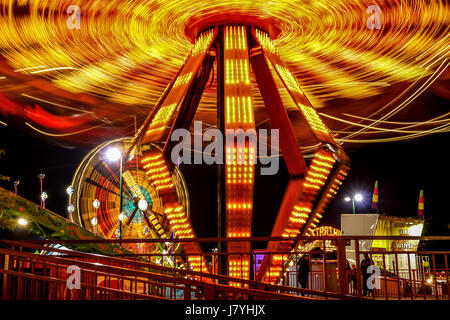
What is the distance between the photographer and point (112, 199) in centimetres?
3091

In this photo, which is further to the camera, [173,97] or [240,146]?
[173,97]

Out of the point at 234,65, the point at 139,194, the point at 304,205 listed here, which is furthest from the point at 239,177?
the point at 139,194

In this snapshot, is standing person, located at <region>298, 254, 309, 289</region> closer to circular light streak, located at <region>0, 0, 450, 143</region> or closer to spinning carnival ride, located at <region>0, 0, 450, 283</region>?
spinning carnival ride, located at <region>0, 0, 450, 283</region>

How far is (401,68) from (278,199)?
33156 millimetres

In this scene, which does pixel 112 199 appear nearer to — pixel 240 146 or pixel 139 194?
pixel 139 194

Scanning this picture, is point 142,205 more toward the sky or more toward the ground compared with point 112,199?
more toward the ground

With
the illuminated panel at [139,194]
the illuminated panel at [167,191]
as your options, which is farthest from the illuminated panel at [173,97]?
the illuminated panel at [139,194]

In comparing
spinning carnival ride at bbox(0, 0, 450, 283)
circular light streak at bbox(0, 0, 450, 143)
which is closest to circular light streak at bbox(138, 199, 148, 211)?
spinning carnival ride at bbox(0, 0, 450, 283)

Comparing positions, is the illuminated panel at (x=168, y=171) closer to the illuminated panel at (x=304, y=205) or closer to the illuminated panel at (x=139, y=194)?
the illuminated panel at (x=139, y=194)

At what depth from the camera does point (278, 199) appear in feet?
163

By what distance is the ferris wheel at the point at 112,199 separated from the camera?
2727 cm

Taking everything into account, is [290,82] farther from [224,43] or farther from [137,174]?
[137,174]

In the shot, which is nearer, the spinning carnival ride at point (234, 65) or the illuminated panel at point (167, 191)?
the spinning carnival ride at point (234, 65)

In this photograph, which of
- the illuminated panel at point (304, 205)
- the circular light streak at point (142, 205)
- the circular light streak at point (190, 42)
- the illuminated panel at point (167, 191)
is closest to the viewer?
the illuminated panel at point (304, 205)
